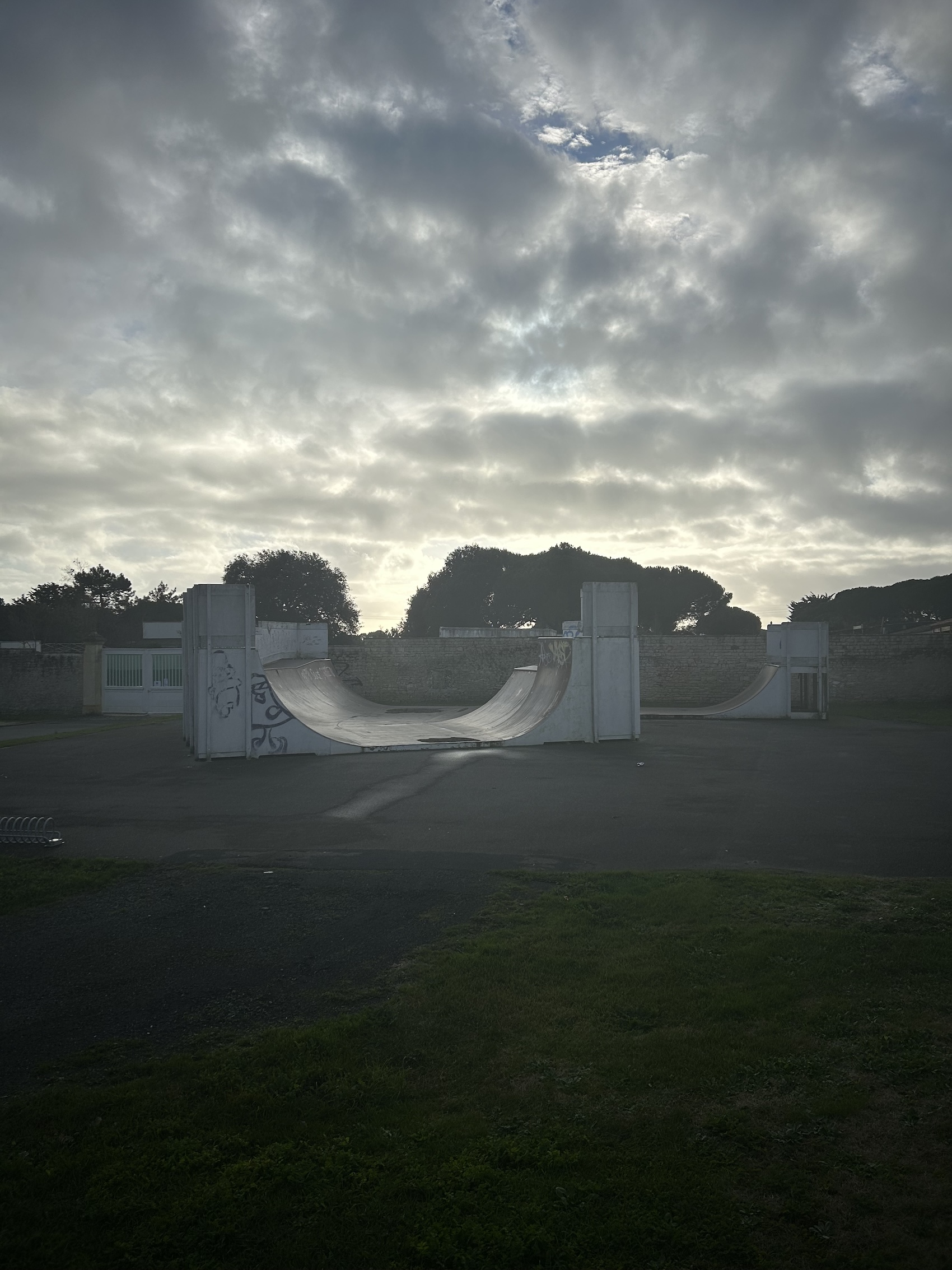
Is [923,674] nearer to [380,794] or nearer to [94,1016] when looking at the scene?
[380,794]

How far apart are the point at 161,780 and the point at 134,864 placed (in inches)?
191

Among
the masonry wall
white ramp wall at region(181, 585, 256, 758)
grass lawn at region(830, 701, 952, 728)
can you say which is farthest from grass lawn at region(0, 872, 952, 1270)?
the masonry wall

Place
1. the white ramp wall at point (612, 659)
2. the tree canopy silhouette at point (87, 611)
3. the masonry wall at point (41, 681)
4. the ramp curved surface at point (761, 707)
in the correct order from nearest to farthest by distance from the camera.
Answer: the white ramp wall at point (612, 659), the ramp curved surface at point (761, 707), the masonry wall at point (41, 681), the tree canopy silhouette at point (87, 611)

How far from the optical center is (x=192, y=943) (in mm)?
4523

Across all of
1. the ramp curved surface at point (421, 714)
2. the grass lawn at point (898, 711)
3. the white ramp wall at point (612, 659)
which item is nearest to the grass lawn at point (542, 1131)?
the ramp curved surface at point (421, 714)

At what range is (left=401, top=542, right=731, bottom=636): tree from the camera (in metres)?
52.6

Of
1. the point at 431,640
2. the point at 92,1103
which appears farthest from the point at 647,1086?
the point at 431,640

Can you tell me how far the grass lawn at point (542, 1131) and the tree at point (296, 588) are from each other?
163 feet

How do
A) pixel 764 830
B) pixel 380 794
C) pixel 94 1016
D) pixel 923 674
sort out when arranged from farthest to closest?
pixel 923 674 < pixel 380 794 < pixel 764 830 < pixel 94 1016

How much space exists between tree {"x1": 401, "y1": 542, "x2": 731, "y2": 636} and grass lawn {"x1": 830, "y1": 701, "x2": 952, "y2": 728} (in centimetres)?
2494

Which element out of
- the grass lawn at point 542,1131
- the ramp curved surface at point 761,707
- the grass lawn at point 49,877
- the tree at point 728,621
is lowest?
the grass lawn at point 542,1131

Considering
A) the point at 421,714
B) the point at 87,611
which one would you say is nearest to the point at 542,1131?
the point at 421,714

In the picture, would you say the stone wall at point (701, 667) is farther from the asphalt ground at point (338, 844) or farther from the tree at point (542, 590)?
the tree at point (542, 590)

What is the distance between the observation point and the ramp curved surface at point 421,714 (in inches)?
562
